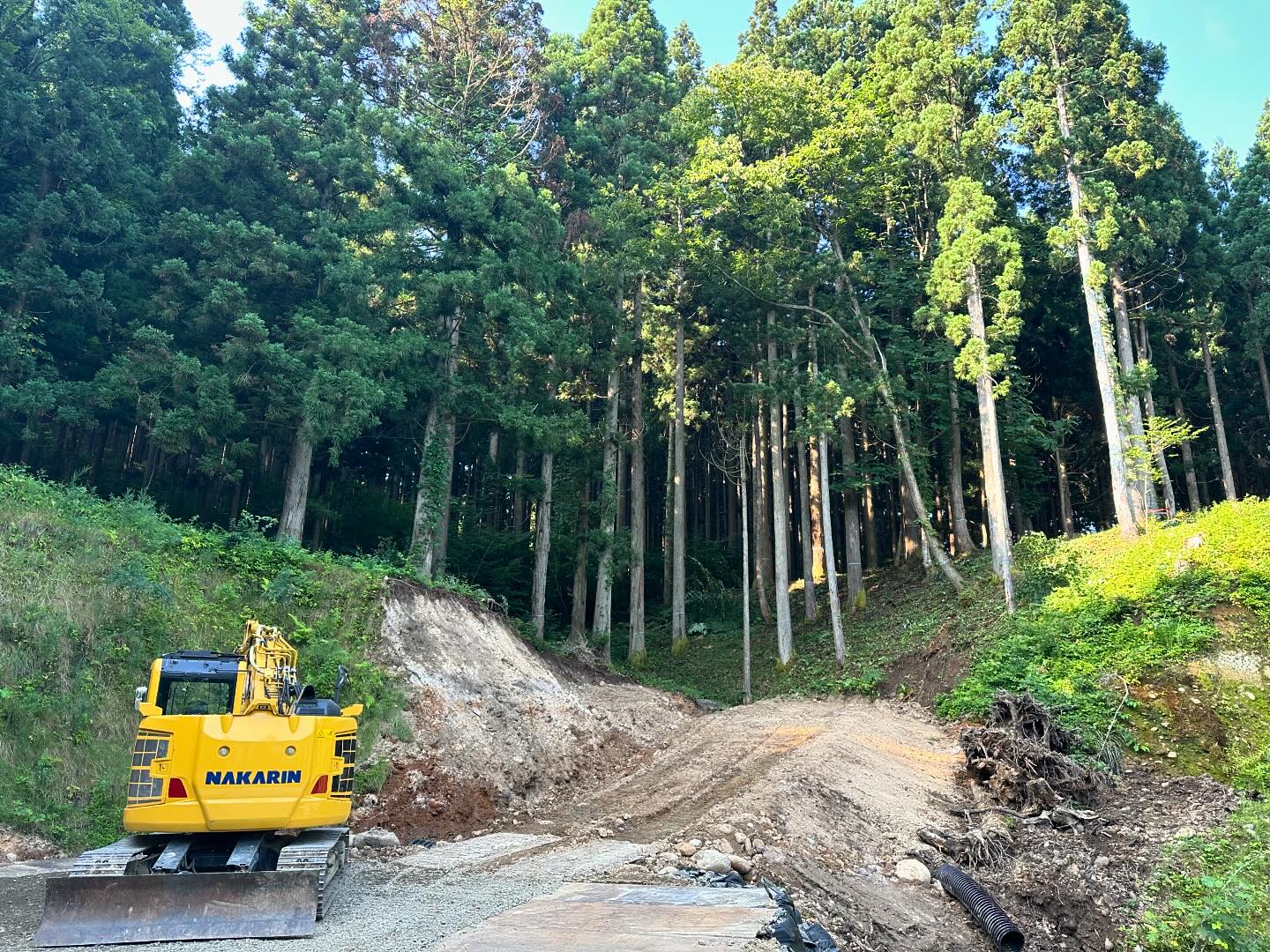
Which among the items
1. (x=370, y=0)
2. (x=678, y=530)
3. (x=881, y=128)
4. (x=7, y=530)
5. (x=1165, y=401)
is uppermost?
(x=370, y=0)

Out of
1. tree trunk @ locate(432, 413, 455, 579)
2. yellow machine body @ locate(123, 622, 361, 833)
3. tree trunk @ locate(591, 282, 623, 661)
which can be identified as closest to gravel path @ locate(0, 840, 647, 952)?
yellow machine body @ locate(123, 622, 361, 833)

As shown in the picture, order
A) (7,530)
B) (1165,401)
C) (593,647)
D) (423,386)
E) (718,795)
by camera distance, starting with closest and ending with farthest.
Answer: (718,795) < (7,530) < (423,386) < (593,647) < (1165,401)

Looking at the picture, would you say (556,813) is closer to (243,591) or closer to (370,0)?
(243,591)

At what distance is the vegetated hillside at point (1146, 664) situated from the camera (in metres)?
8.64

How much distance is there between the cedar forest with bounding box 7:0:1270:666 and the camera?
1967 cm

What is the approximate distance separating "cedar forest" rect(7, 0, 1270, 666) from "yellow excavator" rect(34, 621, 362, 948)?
1082 centimetres

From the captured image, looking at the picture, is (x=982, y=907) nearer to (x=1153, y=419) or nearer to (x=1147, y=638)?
(x=1147, y=638)

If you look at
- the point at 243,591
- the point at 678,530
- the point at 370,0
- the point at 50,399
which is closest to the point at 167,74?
the point at 370,0

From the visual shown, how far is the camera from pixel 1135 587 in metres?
16.2

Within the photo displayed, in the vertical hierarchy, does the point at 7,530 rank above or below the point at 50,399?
below

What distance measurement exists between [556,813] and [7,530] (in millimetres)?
10367

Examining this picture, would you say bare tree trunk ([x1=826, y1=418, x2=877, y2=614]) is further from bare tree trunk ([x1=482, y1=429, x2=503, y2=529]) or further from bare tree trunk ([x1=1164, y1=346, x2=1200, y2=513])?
bare tree trunk ([x1=482, y1=429, x2=503, y2=529])

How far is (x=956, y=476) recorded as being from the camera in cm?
2617

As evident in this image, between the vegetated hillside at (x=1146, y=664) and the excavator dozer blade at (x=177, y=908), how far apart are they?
7675 mm
